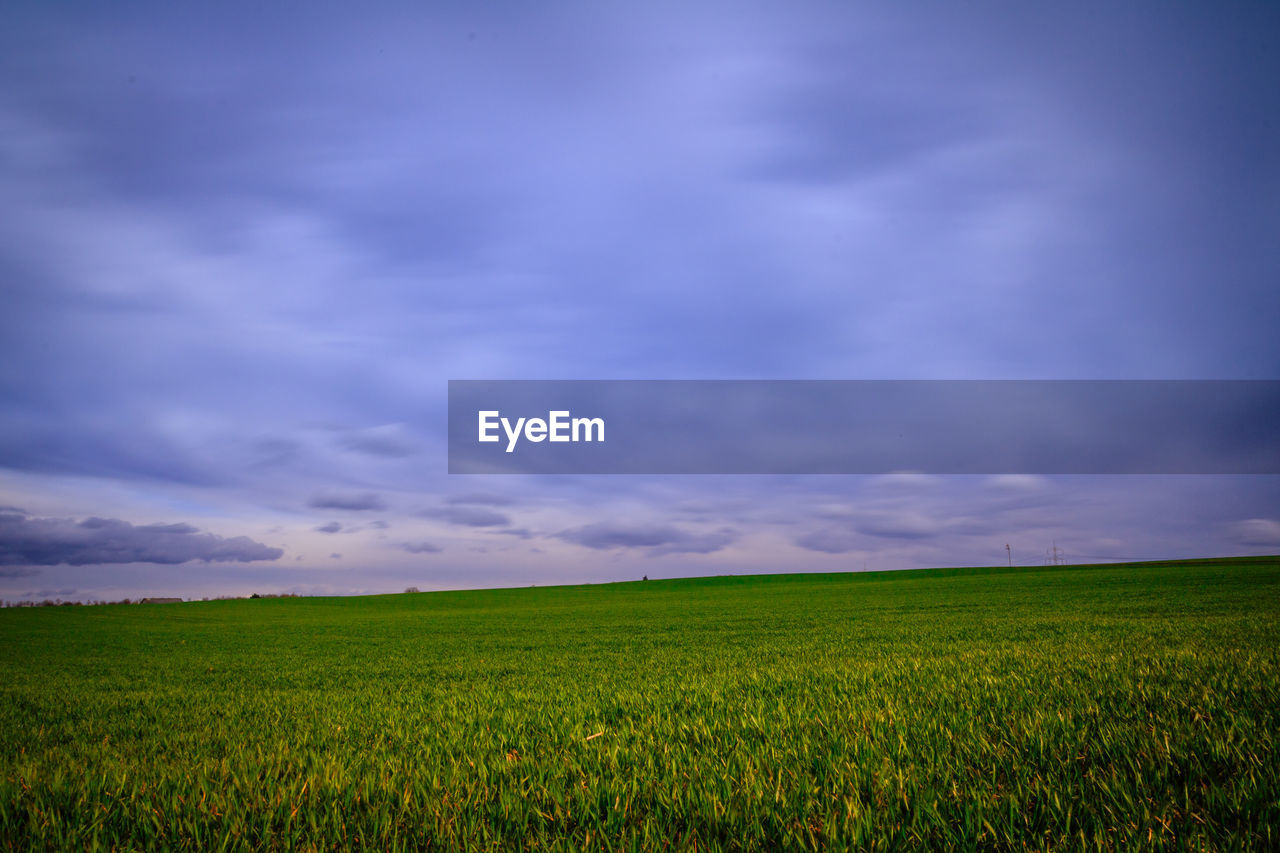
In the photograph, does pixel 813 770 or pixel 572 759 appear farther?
pixel 572 759

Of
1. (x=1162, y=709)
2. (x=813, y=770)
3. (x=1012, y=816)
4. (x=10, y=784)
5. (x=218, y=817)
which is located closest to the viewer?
(x=1012, y=816)

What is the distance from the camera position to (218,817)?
3.63m

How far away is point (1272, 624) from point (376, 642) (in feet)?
82.0

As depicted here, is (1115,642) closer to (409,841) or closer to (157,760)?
(409,841)

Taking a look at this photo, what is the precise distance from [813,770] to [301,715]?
6.39 m

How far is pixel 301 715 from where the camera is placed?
7.61m

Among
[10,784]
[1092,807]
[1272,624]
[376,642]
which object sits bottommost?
[376,642]

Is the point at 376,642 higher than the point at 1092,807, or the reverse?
the point at 1092,807

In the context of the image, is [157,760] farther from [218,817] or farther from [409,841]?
[409,841]

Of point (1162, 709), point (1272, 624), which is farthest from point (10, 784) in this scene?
point (1272, 624)

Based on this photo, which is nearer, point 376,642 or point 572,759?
point 572,759

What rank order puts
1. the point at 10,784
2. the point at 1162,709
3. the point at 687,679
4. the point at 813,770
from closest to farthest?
1. the point at 813,770
2. the point at 10,784
3. the point at 1162,709
4. the point at 687,679

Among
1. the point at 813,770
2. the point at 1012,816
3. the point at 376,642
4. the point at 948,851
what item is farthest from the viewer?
the point at 376,642

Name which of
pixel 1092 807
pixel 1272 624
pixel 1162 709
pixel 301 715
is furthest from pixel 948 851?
pixel 1272 624
